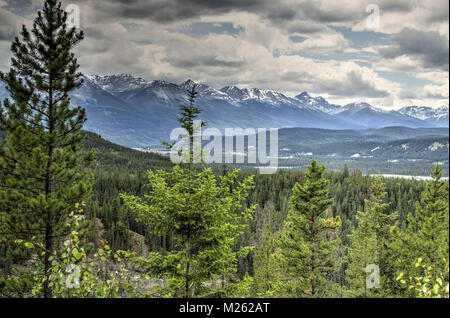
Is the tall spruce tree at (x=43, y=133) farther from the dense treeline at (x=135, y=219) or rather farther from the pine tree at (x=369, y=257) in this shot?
the pine tree at (x=369, y=257)

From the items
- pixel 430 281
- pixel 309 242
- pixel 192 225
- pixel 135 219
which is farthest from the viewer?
pixel 309 242

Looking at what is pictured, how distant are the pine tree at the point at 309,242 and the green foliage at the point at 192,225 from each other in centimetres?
849

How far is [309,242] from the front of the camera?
17.0 meters

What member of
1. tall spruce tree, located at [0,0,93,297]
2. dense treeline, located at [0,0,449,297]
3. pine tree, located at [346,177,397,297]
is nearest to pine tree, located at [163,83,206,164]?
dense treeline, located at [0,0,449,297]

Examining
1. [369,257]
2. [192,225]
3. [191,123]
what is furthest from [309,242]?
[191,123]

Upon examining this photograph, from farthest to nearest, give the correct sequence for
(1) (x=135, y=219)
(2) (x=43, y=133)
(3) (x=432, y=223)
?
1. (3) (x=432, y=223)
2. (2) (x=43, y=133)
3. (1) (x=135, y=219)

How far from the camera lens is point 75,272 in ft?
15.4

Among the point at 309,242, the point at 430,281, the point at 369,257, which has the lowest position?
the point at 369,257

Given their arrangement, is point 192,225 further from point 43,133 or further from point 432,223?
point 432,223

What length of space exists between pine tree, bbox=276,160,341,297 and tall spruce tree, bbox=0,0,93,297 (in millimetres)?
11372

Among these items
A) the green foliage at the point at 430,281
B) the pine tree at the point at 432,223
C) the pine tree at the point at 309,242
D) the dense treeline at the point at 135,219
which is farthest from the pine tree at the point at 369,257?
the green foliage at the point at 430,281

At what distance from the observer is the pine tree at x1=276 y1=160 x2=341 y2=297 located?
1677cm

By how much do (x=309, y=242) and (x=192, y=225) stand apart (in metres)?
9.92

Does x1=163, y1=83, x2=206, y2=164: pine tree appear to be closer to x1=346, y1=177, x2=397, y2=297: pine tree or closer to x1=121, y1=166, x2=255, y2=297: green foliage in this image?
x1=121, y1=166, x2=255, y2=297: green foliage
